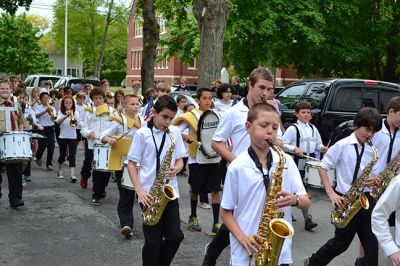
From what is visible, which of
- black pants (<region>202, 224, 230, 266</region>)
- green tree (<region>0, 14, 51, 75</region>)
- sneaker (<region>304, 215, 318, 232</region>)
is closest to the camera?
black pants (<region>202, 224, 230, 266</region>)

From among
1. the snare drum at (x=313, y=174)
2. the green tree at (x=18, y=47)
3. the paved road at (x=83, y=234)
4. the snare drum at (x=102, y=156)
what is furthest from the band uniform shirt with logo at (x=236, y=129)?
the green tree at (x=18, y=47)

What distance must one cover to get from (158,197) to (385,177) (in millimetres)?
2138

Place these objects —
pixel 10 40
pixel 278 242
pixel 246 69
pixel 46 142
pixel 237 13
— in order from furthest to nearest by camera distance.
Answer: pixel 10 40
pixel 246 69
pixel 237 13
pixel 46 142
pixel 278 242

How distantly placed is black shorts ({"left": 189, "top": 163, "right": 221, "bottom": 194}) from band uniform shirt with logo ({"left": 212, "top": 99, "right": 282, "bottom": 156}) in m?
2.14

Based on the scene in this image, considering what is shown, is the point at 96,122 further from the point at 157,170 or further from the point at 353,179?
the point at 353,179

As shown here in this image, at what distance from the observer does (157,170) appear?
17.6ft

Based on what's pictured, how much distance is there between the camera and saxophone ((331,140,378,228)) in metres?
5.06

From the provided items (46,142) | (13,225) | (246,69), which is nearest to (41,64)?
(246,69)

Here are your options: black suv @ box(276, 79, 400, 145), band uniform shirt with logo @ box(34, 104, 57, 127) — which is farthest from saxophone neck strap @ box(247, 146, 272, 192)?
band uniform shirt with logo @ box(34, 104, 57, 127)

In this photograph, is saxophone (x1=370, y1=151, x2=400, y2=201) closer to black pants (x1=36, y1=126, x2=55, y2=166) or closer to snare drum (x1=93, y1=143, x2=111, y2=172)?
snare drum (x1=93, y1=143, x2=111, y2=172)

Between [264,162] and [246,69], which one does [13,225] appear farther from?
[246,69]

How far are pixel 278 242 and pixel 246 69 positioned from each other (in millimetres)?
24813

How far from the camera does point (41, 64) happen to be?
58.0m

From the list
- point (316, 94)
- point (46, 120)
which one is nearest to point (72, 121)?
point (46, 120)
